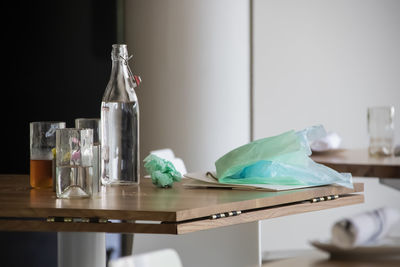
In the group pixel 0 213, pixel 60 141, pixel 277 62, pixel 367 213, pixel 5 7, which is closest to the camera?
pixel 367 213

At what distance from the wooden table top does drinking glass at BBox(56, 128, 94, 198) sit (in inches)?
46.0

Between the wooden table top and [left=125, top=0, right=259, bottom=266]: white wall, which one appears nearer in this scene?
the wooden table top

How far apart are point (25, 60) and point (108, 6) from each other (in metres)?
0.55

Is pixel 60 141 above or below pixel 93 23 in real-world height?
below

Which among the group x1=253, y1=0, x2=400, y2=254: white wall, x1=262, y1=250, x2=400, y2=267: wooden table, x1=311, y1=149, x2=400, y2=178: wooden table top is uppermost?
x1=253, y1=0, x2=400, y2=254: white wall

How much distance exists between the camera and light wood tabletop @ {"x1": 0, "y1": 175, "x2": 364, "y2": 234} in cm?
116

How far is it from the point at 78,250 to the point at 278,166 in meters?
0.53

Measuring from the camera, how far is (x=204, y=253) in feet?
6.65

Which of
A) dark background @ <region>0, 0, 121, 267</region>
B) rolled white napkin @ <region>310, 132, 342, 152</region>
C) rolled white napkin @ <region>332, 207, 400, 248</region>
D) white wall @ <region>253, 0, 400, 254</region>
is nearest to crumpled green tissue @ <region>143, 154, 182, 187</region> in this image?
rolled white napkin @ <region>332, 207, 400, 248</region>

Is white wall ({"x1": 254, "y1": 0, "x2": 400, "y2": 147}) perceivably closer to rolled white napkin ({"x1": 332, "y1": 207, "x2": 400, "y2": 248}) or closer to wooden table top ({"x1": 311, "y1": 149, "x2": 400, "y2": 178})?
wooden table top ({"x1": 311, "y1": 149, "x2": 400, "y2": 178})

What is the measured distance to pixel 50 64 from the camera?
3932mm

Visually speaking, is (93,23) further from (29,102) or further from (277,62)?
(277,62)

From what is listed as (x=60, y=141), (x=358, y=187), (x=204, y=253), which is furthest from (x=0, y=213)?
(x=204, y=253)

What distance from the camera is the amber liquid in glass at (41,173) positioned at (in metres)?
1.53
